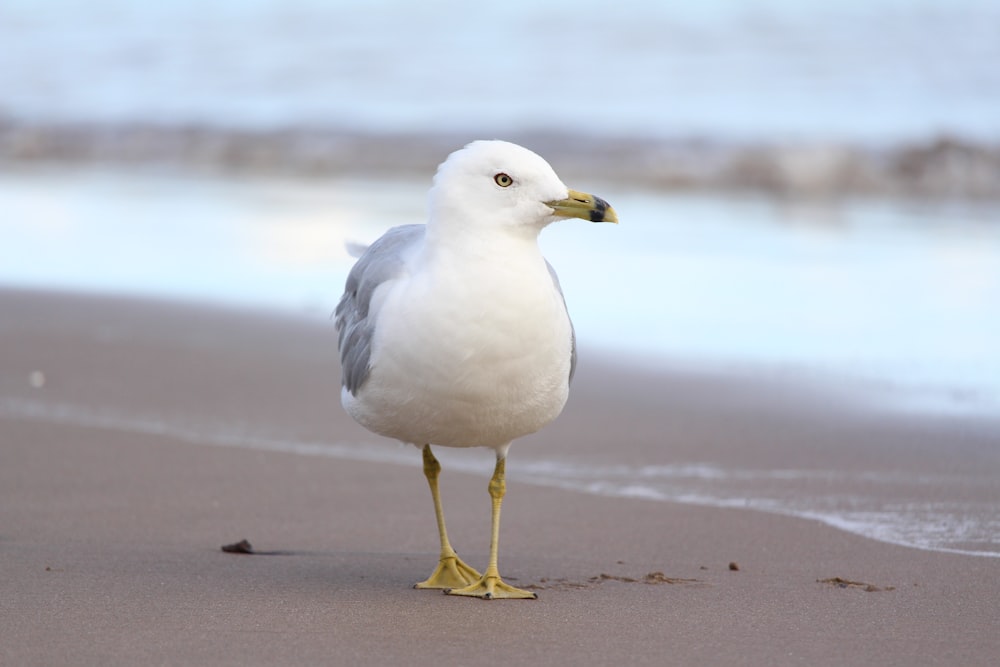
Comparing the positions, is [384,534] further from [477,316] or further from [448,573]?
[477,316]

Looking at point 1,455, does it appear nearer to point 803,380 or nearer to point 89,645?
point 89,645

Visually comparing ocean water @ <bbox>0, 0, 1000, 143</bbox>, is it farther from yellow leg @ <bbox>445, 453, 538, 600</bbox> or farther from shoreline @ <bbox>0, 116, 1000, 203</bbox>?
yellow leg @ <bbox>445, 453, 538, 600</bbox>

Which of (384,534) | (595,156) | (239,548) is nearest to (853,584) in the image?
(384,534)

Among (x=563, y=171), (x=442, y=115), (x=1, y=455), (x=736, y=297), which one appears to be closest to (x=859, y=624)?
(x=1, y=455)

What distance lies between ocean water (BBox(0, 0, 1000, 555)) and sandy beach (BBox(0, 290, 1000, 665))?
0.83ft

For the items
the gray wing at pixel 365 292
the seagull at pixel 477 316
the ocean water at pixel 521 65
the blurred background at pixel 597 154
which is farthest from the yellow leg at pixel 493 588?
the ocean water at pixel 521 65

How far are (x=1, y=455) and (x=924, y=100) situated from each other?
642 inches

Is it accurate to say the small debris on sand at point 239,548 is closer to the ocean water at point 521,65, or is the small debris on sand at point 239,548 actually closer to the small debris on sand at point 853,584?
the small debris on sand at point 853,584

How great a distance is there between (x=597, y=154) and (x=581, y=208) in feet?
43.4

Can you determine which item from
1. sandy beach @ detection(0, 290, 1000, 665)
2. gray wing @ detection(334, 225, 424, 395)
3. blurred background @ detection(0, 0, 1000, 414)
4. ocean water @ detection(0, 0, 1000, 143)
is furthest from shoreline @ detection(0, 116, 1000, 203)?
gray wing @ detection(334, 225, 424, 395)

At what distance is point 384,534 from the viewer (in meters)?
4.59

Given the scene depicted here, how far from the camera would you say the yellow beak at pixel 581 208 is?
366 cm

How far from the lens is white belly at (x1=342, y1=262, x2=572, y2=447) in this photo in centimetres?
352

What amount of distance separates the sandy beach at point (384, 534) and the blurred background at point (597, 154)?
1052 mm
